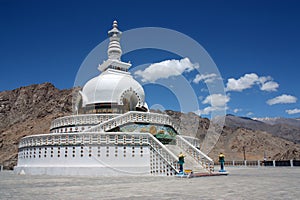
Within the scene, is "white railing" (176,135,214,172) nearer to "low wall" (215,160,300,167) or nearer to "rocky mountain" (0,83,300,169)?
"low wall" (215,160,300,167)

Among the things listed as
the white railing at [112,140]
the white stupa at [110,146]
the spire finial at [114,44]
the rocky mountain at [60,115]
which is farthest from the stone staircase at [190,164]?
the rocky mountain at [60,115]

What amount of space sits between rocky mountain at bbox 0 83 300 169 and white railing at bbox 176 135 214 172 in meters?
58.8

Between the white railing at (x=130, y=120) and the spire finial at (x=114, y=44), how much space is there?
12045 millimetres

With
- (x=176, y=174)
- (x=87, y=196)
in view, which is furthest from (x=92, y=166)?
(x=87, y=196)

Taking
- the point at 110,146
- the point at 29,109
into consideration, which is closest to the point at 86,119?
the point at 110,146

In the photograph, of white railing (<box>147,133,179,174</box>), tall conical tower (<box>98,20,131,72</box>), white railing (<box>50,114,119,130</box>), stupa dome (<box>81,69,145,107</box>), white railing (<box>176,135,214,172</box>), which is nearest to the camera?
white railing (<box>147,133,179,174</box>)

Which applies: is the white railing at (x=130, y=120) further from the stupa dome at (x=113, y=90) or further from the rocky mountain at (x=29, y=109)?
the rocky mountain at (x=29, y=109)

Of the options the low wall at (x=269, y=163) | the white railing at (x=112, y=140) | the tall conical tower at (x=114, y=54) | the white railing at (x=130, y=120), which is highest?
the tall conical tower at (x=114, y=54)

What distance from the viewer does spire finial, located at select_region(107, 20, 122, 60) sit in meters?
35.7

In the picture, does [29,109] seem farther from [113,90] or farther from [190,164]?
[190,164]

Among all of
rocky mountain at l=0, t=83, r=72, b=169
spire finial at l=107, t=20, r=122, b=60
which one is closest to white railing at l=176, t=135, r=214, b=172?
spire finial at l=107, t=20, r=122, b=60

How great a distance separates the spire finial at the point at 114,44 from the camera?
117 feet

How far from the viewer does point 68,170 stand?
21641 mm

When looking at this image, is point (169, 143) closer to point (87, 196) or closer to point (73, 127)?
point (73, 127)
